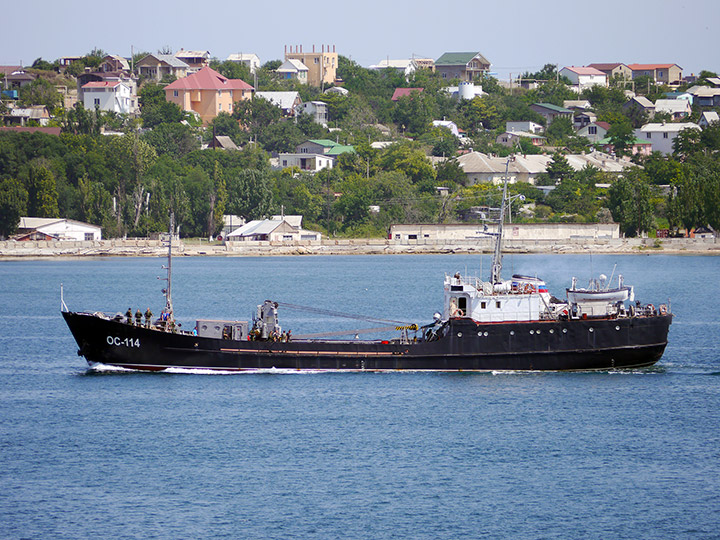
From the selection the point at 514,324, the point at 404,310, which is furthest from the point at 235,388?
the point at 404,310

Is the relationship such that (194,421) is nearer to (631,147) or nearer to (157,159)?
(157,159)

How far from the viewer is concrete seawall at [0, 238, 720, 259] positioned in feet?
405

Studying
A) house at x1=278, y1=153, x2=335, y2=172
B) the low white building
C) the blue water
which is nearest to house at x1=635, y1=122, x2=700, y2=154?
house at x1=278, y1=153, x2=335, y2=172

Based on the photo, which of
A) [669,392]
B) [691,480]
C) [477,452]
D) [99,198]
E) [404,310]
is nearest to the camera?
[691,480]

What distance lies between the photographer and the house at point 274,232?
128875 mm

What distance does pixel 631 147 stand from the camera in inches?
6880

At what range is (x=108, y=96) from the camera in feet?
594

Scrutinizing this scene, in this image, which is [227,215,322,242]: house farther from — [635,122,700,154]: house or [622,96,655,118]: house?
[622,96,655,118]: house

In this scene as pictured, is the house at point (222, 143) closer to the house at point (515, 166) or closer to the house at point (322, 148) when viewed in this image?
the house at point (322, 148)

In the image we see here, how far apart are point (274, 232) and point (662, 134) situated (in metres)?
78.5

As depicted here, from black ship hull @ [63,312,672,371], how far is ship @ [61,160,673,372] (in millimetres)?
44

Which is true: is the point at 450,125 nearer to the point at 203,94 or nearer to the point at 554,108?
the point at 554,108

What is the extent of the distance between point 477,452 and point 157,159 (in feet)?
374

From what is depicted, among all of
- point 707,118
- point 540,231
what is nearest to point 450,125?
point 707,118
